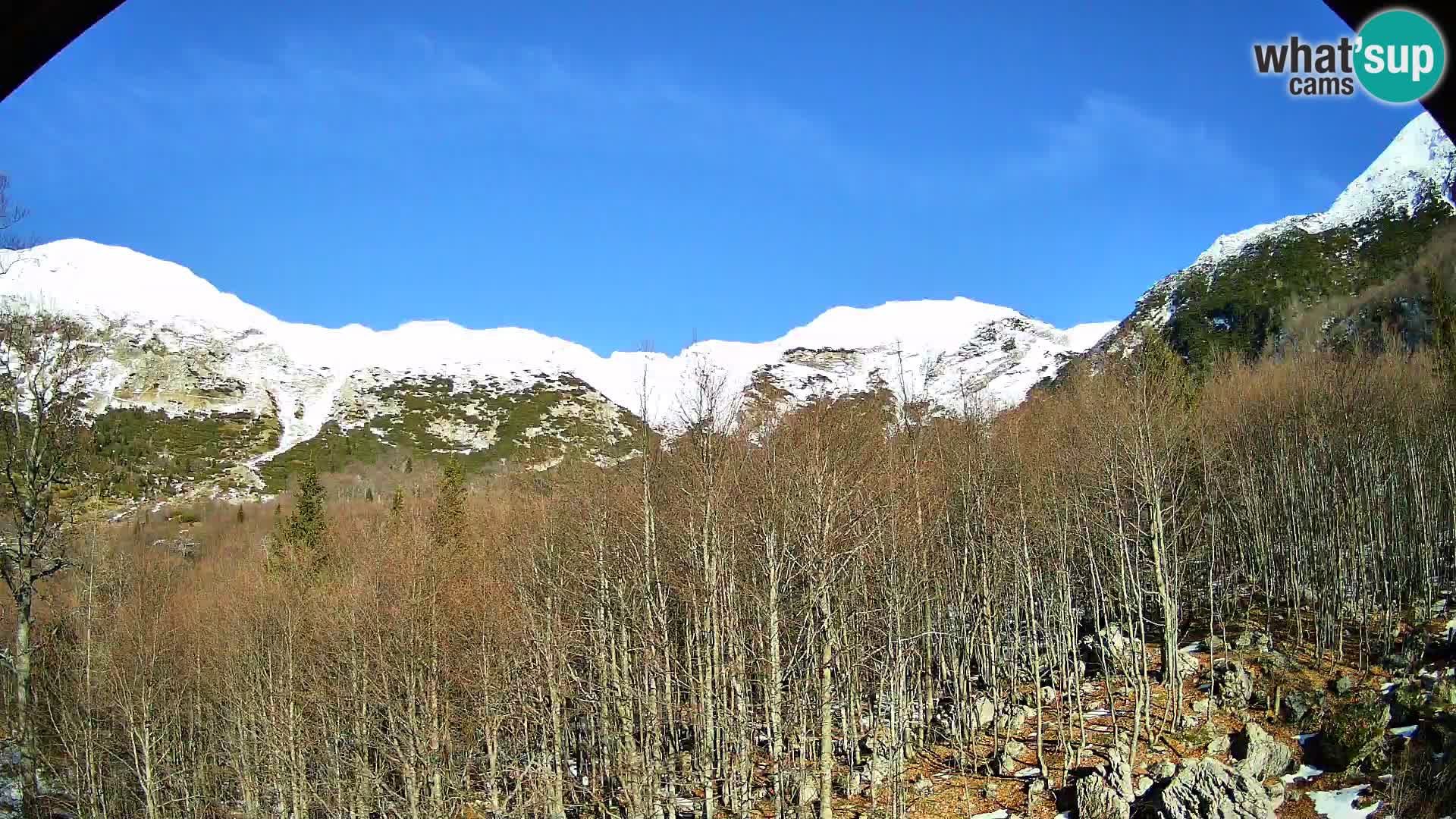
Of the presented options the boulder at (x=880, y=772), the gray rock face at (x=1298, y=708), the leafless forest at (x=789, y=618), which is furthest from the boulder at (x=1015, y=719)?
the gray rock face at (x=1298, y=708)

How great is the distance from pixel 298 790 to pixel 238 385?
167889 mm

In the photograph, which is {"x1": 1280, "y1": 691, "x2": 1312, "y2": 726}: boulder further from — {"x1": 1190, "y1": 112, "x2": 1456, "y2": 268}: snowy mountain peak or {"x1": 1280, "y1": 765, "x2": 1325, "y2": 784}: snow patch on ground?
{"x1": 1190, "y1": 112, "x2": 1456, "y2": 268}: snowy mountain peak

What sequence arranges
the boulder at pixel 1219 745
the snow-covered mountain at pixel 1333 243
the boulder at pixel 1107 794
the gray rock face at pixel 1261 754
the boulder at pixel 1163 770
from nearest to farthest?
the boulder at pixel 1107 794 → the boulder at pixel 1163 770 → the gray rock face at pixel 1261 754 → the boulder at pixel 1219 745 → the snow-covered mountain at pixel 1333 243

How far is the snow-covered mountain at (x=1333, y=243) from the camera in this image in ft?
321

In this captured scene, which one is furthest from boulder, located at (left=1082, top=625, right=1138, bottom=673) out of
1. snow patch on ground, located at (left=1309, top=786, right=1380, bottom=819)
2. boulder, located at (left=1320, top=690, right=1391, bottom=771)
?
snow patch on ground, located at (left=1309, top=786, right=1380, bottom=819)

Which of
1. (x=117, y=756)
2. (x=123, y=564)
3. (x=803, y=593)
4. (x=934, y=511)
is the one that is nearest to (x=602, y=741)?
(x=803, y=593)

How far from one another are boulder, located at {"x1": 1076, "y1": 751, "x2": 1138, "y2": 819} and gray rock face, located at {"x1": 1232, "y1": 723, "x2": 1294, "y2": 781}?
2.49 m

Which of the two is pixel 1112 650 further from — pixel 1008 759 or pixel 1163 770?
pixel 1163 770

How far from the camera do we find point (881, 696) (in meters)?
24.5

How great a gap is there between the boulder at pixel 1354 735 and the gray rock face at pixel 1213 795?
3.68m

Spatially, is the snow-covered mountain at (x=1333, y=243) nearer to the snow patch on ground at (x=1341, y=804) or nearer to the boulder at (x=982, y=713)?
the boulder at (x=982, y=713)

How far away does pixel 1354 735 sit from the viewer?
2041cm

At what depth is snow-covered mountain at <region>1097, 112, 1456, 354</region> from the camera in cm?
9781

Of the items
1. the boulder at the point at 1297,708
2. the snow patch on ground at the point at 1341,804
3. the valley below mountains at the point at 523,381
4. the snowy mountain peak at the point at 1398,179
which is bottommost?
the snow patch on ground at the point at 1341,804
